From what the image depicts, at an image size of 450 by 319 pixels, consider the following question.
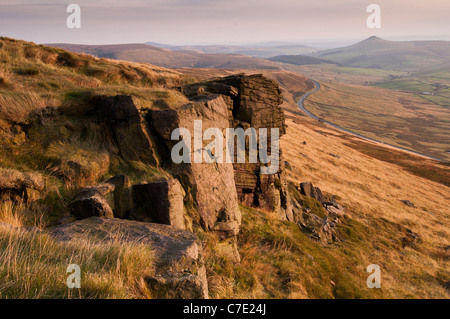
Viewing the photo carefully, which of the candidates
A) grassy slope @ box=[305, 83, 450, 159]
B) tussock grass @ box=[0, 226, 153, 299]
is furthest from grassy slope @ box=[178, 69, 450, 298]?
grassy slope @ box=[305, 83, 450, 159]

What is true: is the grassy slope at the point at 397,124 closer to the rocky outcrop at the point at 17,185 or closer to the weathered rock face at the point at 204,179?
the weathered rock face at the point at 204,179

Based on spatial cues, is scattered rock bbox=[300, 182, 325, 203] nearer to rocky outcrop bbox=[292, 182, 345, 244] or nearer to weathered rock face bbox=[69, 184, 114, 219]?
→ rocky outcrop bbox=[292, 182, 345, 244]

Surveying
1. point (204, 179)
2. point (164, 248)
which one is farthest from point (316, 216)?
point (164, 248)

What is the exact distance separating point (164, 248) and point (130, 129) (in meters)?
6.83

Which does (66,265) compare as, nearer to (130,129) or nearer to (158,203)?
(158,203)

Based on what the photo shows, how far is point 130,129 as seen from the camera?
1091 centimetres

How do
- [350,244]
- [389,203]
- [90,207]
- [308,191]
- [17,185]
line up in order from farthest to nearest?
[389,203]
[308,191]
[350,244]
[90,207]
[17,185]

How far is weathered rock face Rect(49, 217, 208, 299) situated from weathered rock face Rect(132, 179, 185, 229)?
3.84 ft

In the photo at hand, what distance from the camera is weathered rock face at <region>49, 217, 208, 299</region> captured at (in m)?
4.83

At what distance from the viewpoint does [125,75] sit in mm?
19484

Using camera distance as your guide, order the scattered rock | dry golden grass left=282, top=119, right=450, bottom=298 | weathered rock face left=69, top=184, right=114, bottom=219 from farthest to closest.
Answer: the scattered rock
dry golden grass left=282, top=119, right=450, bottom=298
weathered rock face left=69, top=184, right=114, bottom=219

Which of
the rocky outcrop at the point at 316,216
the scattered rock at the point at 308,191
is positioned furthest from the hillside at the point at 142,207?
the scattered rock at the point at 308,191
